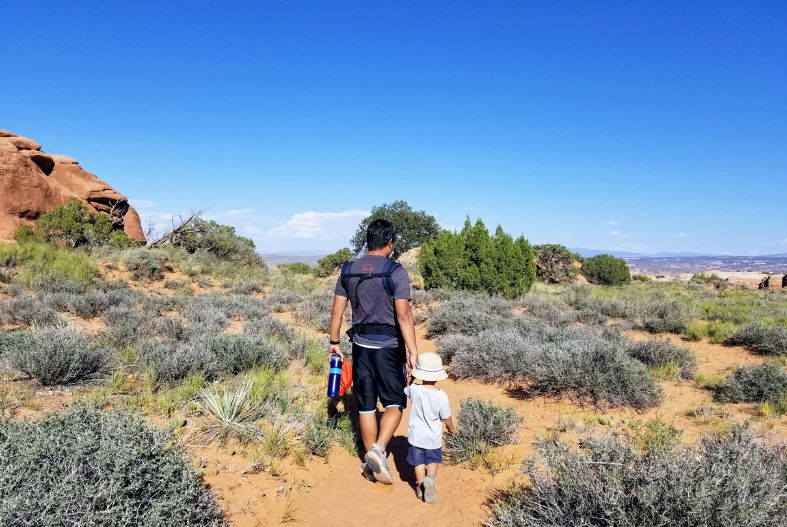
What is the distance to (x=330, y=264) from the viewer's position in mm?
28734

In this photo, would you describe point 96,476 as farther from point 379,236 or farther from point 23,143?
point 23,143

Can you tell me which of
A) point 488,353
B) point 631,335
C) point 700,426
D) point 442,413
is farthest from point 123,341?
point 631,335

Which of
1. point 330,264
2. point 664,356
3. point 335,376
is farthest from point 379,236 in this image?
point 330,264

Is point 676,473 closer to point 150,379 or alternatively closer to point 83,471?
point 83,471

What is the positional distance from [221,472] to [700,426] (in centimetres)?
517

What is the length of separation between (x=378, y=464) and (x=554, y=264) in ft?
97.3

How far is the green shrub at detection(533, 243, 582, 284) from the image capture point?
99.8 ft

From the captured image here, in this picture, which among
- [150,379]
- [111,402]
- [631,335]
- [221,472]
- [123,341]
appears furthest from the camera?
[631,335]

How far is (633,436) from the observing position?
438 cm

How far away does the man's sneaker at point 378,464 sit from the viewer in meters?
3.65

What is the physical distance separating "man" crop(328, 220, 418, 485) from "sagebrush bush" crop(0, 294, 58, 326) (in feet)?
21.3

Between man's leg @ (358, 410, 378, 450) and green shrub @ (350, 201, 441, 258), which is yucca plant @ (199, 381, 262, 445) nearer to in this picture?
man's leg @ (358, 410, 378, 450)

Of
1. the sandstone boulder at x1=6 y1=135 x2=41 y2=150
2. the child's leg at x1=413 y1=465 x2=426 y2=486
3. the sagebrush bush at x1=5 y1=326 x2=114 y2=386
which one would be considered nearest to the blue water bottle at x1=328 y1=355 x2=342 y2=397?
the child's leg at x1=413 y1=465 x2=426 y2=486

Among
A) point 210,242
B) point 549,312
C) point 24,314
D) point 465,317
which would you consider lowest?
point 549,312
